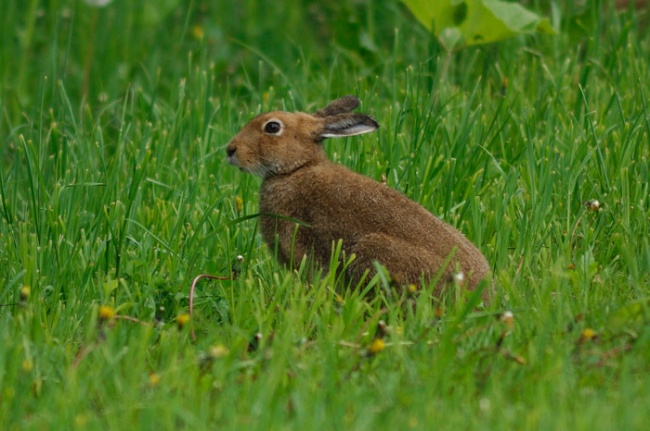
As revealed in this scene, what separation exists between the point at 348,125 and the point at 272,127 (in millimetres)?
428

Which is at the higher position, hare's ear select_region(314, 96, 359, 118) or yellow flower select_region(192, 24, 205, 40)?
hare's ear select_region(314, 96, 359, 118)

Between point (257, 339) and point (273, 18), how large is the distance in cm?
623

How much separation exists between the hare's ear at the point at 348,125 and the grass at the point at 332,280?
0.44 metres

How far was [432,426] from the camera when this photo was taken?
362cm

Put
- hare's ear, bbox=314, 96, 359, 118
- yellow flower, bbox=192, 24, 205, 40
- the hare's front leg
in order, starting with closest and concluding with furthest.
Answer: the hare's front leg < hare's ear, bbox=314, 96, 359, 118 < yellow flower, bbox=192, 24, 205, 40

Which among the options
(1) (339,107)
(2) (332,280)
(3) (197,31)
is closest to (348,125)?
(1) (339,107)

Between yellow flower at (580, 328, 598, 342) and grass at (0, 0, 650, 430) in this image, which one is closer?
grass at (0, 0, 650, 430)

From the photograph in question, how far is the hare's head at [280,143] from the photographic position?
5.96 m

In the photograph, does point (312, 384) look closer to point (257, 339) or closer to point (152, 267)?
point (257, 339)

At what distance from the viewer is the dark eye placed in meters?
6.02

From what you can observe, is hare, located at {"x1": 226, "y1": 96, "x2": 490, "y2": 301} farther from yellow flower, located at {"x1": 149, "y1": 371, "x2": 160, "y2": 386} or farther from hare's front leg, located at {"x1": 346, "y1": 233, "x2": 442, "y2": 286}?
yellow flower, located at {"x1": 149, "y1": 371, "x2": 160, "y2": 386}

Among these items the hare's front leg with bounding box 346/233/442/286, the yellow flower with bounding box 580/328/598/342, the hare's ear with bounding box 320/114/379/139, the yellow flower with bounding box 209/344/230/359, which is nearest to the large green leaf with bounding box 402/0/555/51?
the hare's ear with bounding box 320/114/379/139

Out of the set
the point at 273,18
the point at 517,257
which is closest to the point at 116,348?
the point at 517,257

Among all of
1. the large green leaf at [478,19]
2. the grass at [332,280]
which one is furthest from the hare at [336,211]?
the large green leaf at [478,19]
